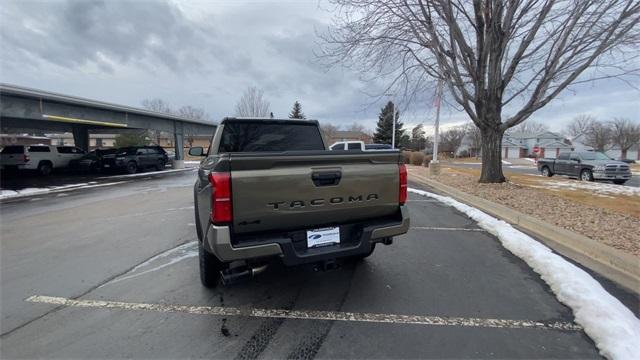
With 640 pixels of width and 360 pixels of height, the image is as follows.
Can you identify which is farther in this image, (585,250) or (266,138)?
(585,250)

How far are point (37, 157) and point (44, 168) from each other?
0.85 m

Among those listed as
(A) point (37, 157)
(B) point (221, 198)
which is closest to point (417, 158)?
(A) point (37, 157)

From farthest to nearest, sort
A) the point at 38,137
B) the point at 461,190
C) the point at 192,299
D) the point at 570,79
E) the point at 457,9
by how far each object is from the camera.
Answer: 1. the point at 38,137
2. the point at 461,190
3. the point at 457,9
4. the point at 570,79
5. the point at 192,299

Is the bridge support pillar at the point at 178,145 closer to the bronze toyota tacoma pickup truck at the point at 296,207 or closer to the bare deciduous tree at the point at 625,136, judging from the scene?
the bronze toyota tacoma pickup truck at the point at 296,207

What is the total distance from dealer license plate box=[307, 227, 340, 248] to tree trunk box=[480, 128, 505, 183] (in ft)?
35.5

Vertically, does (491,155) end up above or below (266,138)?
below

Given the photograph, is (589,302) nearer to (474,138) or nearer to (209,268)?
(209,268)

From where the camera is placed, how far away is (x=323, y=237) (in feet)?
11.3

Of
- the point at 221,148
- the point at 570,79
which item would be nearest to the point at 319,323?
the point at 221,148

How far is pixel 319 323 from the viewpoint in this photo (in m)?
3.24

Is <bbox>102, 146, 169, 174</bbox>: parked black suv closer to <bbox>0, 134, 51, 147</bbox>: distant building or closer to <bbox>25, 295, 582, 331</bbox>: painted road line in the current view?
<bbox>25, 295, 582, 331</bbox>: painted road line

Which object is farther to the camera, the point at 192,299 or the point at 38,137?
the point at 38,137

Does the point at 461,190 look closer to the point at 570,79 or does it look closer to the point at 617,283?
the point at 570,79

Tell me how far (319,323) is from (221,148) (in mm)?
2807
